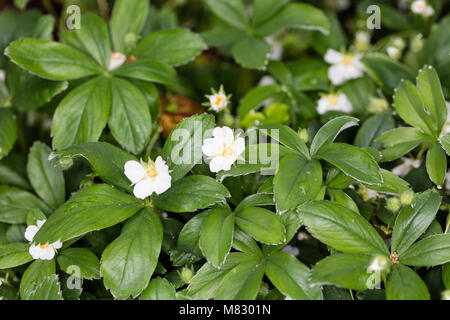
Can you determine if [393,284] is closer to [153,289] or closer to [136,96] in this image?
[153,289]

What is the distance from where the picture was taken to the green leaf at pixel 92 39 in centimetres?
133

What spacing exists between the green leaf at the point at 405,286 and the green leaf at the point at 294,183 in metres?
0.23

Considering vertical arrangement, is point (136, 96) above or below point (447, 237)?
above

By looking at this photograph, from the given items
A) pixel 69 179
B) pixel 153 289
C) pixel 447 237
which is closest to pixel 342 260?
pixel 447 237

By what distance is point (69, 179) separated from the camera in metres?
1.30

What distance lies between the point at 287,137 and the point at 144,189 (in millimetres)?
335

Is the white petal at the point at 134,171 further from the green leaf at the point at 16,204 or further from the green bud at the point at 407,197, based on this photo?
the green bud at the point at 407,197

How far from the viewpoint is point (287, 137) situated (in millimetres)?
1044

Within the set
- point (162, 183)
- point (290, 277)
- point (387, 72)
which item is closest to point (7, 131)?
point (162, 183)

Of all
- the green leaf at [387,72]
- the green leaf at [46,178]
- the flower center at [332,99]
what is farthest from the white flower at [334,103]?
the green leaf at [46,178]

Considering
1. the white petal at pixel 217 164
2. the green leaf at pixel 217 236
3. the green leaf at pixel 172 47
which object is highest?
the green leaf at pixel 172 47

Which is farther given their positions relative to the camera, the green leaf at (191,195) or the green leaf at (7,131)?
the green leaf at (7,131)

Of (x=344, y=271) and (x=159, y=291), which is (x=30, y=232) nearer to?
(x=159, y=291)
